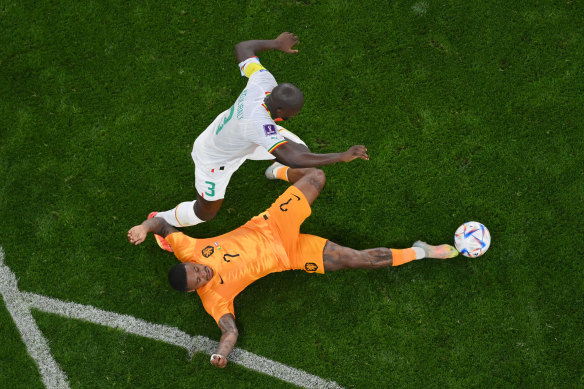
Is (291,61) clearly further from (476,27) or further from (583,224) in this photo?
(583,224)

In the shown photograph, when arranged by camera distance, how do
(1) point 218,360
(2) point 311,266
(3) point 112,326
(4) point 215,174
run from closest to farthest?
(1) point 218,360 → (4) point 215,174 → (2) point 311,266 → (3) point 112,326

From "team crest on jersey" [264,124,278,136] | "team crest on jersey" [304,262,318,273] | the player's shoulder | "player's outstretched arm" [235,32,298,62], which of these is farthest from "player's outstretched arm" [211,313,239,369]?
"player's outstretched arm" [235,32,298,62]

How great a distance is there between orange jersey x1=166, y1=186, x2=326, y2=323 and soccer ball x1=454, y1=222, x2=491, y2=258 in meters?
1.58

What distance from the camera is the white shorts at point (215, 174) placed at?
4855 mm

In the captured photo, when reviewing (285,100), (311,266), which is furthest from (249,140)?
(311,266)

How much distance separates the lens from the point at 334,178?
5.93 m

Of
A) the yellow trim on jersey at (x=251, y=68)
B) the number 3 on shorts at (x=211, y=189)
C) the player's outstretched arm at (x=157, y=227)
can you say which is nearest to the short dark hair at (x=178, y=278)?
the player's outstretched arm at (x=157, y=227)

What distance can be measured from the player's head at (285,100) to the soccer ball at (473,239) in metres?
2.51

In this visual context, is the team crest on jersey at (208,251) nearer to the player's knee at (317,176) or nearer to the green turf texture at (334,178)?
the green turf texture at (334,178)

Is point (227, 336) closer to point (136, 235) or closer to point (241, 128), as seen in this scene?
point (136, 235)

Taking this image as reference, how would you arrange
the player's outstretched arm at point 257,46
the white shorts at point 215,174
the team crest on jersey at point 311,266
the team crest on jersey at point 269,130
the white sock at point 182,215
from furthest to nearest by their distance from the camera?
the white sock at point 182,215
the team crest on jersey at point 311,266
the white shorts at point 215,174
the player's outstretched arm at point 257,46
the team crest on jersey at point 269,130

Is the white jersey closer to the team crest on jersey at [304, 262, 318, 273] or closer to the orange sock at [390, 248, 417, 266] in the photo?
the team crest on jersey at [304, 262, 318, 273]

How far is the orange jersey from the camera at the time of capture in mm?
4902

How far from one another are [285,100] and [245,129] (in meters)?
0.47
